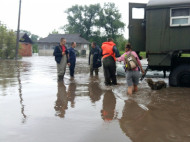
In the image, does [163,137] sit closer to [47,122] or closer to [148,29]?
[47,122]

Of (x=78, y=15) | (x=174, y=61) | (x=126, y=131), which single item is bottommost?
(x=126, y=131)

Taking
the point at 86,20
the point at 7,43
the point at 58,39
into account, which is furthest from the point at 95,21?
the point at 7,43

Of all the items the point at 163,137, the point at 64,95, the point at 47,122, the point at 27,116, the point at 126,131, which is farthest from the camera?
the point at 64,95

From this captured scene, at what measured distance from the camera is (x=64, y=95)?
7340 mm

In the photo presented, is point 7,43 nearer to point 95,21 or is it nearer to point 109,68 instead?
point 109,68

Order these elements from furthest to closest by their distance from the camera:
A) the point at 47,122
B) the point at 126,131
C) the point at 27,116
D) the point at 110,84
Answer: the point at 110,84 → the point at 27,116 → the point at 47,122 → the point at 126,131

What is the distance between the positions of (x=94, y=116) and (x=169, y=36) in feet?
15.3

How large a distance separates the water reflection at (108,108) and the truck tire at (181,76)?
7.98ft

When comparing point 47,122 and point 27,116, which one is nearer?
point 47,122

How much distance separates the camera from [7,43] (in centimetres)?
3525

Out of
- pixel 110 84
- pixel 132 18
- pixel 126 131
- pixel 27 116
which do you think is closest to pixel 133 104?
pixel 126 131

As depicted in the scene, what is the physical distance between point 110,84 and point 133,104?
10.8ft

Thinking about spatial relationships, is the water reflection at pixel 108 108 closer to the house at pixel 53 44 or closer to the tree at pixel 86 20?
the house at pixel 53 44

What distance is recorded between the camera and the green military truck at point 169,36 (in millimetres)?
8242
